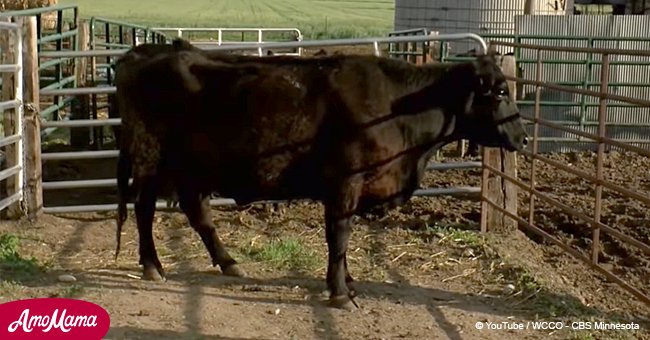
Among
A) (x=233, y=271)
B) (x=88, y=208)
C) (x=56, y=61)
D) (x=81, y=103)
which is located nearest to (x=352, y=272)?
(x=233, y=271)

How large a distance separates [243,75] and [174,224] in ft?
7.74

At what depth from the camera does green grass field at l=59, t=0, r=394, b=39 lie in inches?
1909

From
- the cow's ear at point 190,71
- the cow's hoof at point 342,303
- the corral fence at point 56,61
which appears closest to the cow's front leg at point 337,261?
the cow's hoof at point 342,303

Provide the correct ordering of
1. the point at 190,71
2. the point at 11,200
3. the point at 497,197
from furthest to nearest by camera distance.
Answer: the point at 497,197
the point at 11,200
the point at 190,71

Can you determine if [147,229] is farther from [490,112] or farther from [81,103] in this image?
[81,103]

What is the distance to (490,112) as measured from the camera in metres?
6.27

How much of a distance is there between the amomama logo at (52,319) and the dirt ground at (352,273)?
0.40 ft

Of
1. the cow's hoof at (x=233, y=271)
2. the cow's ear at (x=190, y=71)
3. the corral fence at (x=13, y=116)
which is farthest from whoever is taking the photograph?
the corral fence at (x=13, y=116)

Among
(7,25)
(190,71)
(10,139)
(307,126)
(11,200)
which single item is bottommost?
(11,200)

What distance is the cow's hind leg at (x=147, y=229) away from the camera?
20.6 feet

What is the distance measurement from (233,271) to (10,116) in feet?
8.67

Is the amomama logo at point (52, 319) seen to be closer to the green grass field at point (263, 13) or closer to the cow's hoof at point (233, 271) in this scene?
the cow's hoof at point (233, 271)

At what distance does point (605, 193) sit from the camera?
10070 millimetres

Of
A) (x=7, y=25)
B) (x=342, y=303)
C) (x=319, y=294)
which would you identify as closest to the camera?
(x=342, y=303)
